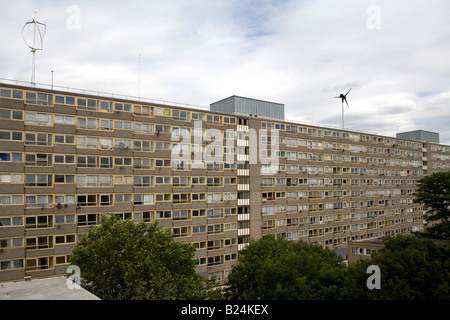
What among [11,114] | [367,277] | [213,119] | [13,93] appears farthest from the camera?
[213,119]

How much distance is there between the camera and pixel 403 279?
2555 centimetres

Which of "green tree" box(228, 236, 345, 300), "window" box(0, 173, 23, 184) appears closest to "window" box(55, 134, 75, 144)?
"window" box(0, 173, 23, 184)

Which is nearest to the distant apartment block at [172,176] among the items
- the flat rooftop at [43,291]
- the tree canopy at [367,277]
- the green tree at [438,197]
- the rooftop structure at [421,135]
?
the flat rooftop at [43,291]

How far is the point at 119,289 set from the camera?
30.4 m

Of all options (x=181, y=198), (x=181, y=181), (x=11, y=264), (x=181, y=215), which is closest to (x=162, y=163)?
(x=181, y=181)

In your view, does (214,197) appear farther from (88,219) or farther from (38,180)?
(38,180)

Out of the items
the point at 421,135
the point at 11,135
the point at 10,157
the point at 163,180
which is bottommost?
the point at 163,180

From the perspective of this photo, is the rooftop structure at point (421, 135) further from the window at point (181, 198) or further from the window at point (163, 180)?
the window at point (163, 180)

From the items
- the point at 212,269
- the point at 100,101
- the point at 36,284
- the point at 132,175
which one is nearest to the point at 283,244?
the point at 212,269

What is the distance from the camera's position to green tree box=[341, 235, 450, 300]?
2519 centimetres

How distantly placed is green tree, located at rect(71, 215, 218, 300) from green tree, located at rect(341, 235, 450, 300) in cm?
1429

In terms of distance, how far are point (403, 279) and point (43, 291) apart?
27.6 meters

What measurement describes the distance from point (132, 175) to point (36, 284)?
2304cm
